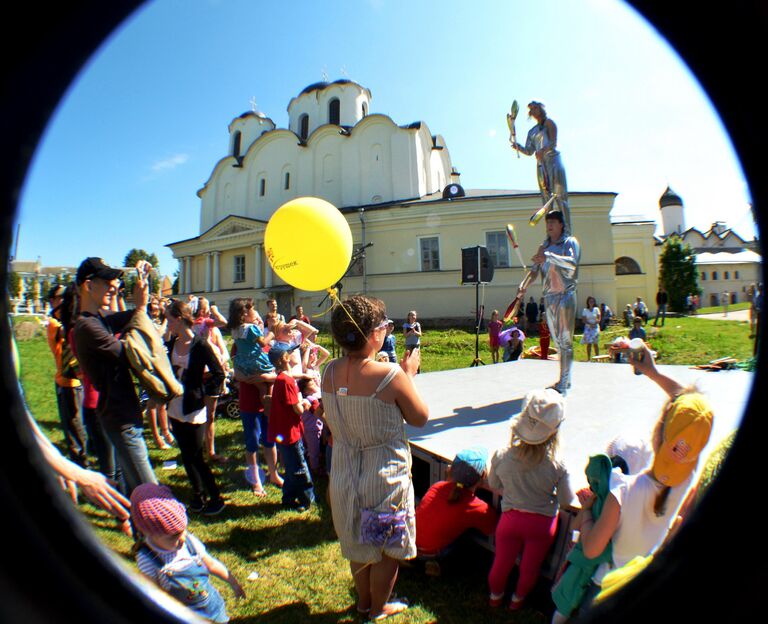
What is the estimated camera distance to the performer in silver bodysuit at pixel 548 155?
16.9ft

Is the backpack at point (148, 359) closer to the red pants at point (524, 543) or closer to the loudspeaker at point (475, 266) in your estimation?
the red pants at point (524, 543)

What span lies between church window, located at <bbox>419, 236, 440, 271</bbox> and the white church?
64mm

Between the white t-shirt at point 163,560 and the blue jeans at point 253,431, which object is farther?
the blue jeans at point 253,431

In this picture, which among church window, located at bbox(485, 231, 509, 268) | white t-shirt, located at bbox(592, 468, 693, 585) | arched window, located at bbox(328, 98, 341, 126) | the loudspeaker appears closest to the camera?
white t-shirt, located at bbox(592, 468, 693, 585)

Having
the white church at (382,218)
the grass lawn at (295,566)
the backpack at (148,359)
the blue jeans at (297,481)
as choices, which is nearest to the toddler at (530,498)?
the grass lawn at (295,566)

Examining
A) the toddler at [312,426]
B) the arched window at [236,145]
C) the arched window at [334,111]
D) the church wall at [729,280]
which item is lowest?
the toddler at [312,426]

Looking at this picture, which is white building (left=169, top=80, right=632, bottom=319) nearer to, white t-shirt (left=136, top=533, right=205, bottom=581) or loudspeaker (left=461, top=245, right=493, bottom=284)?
loudspeaker (left=461, top=245, right=493, bottom=284)

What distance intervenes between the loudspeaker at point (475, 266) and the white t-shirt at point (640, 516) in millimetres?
9061

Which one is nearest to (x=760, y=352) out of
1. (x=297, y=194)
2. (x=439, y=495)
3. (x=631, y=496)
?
(x=631, y=496)

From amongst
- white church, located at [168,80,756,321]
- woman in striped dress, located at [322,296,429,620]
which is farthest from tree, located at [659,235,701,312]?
white church, located at [168,80,756,321]

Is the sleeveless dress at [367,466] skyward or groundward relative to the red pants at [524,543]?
skyward

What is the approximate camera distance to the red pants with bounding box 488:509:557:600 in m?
2.40

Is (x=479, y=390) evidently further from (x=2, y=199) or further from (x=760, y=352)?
(x=2, y=199)

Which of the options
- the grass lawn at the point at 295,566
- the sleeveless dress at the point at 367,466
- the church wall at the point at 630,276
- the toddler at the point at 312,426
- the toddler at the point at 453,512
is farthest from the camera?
the church wall at the point at 630,276
